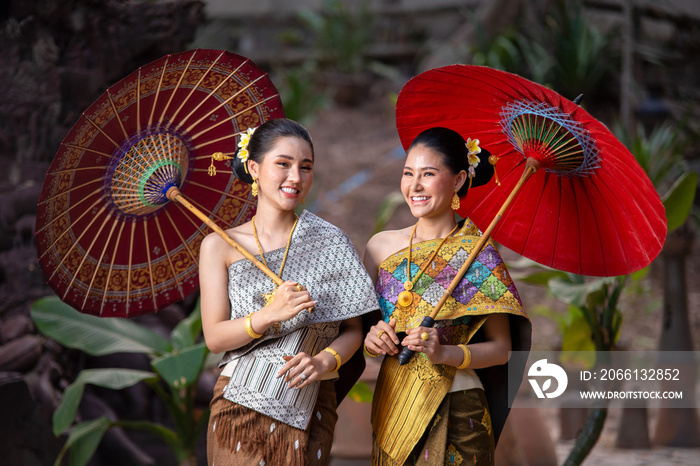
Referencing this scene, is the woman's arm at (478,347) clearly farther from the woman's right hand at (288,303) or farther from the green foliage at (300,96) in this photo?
the green foliage at (300,96)

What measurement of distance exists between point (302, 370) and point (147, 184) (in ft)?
2.72

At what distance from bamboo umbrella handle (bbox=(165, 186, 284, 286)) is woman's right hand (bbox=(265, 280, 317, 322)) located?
7cm

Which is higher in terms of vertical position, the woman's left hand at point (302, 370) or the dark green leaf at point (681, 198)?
the dark green leaf at point (681, 198)

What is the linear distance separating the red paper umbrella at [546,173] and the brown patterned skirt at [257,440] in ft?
2.81

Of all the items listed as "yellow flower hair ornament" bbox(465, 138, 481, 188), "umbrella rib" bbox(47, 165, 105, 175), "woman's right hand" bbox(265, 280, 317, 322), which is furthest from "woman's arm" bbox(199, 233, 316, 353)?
"yellow flower hair ornament" bbox(465, 138, 481, 188)

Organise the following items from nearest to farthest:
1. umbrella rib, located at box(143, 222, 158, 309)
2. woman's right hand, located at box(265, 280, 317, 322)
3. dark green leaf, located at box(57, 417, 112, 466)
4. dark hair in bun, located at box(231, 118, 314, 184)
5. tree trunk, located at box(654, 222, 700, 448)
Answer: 1. woman's right hand, located at box(265, 280, 317, 322)
2. dark hair in bun, located at box(231, 118, 314, 184)
3. umbrella rib, located at box(143, 222, 158, 309)
4. dark green leaf, located at box(57, 417, 112, 466)
5. tree trunk, located at box(654, 222, 700, 448)

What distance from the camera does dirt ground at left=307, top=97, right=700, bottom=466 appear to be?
16.9 ft

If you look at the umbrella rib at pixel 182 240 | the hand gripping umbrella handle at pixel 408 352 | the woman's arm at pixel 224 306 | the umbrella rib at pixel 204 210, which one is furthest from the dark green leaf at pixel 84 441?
the hand gripping umbrella handle at pixel 408 352

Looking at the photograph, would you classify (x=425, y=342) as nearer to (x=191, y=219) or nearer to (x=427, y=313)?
(x=427, y=313)

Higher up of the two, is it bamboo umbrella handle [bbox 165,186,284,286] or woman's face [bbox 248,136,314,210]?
woman's face [bbox 248,136,314,210]

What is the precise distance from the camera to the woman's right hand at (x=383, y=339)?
2193 mm

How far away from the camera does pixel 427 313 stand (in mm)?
2285

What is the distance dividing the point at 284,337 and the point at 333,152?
Answer: 869 cm

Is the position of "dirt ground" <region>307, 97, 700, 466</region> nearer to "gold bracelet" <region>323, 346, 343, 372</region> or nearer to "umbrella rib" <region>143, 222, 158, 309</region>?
"gold bracelet" <region>323, 346, 343, 372</region>
